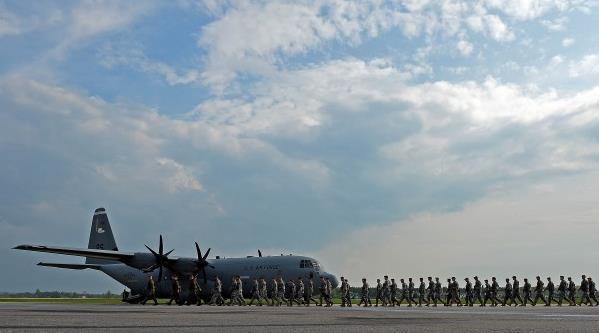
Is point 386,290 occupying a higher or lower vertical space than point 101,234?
lower

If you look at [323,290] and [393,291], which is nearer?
[323,290]

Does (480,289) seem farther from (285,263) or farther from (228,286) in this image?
(228,286)

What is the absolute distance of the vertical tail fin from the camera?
178ft

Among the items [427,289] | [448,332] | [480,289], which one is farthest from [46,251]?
[448,332]

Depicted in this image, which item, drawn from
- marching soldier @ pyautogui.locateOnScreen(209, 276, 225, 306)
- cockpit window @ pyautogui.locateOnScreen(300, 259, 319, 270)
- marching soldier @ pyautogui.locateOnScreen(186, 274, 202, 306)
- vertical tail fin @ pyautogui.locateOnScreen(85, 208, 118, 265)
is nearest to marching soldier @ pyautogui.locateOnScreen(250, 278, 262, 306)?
marching soldier @ pyautogui.locateOnScreen(209, 276, 225, 306)

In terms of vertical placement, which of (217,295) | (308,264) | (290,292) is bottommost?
(217,295)

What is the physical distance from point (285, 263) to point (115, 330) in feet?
91.8

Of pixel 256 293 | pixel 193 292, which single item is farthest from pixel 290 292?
pixel 193 292

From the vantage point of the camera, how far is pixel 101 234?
2151 inches

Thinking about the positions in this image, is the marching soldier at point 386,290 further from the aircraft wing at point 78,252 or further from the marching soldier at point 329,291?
the aircraft wing at point 78,252

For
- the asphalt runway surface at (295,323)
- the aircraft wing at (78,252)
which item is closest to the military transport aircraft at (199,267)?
the aircraft wing at (78,252)

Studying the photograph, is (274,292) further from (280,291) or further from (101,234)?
(101,234)

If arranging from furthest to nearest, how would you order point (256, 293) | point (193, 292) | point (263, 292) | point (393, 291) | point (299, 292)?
1. point (393, 291)
2. point (256, 293)
3. point (263, 292)
4. point (193, 292)
5. point (299, 292)

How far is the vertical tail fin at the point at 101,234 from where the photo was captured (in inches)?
2131
